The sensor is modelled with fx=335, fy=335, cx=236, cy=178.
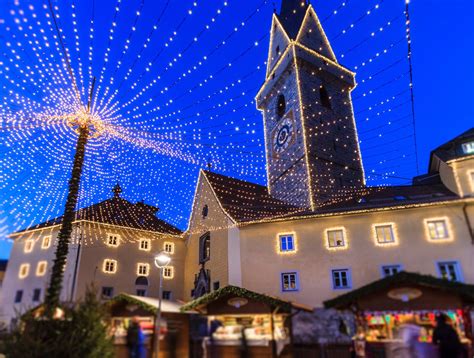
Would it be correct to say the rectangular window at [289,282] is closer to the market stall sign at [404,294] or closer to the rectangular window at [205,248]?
the rectangular window at [205,248]

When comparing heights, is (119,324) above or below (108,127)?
below

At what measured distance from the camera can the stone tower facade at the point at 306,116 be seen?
2603cm

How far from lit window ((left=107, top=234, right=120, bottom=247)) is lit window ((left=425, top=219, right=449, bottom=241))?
76.8 feet

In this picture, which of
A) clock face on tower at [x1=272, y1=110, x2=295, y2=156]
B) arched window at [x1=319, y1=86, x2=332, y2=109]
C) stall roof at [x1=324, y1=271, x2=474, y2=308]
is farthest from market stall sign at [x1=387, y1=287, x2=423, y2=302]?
arched window at [x1=319, y1=86, x2=332, y2=109]

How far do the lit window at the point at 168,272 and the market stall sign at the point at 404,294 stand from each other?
21.5 metres

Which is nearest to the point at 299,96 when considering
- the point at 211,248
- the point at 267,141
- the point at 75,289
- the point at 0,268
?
the point at 267,141

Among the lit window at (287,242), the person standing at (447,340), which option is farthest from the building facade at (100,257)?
the person standing at (447,340)

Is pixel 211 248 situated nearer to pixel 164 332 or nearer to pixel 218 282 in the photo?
pixel 218 282

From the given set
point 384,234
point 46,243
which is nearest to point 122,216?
point 46,243

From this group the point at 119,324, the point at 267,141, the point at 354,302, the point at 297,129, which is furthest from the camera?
the point at 267,141

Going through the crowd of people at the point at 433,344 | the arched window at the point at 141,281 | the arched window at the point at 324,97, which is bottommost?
the crowd of people at the point at 433,344

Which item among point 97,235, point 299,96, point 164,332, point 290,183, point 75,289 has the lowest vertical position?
point 164,332

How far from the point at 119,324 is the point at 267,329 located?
6.91 metres

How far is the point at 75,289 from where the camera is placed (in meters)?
25.4
